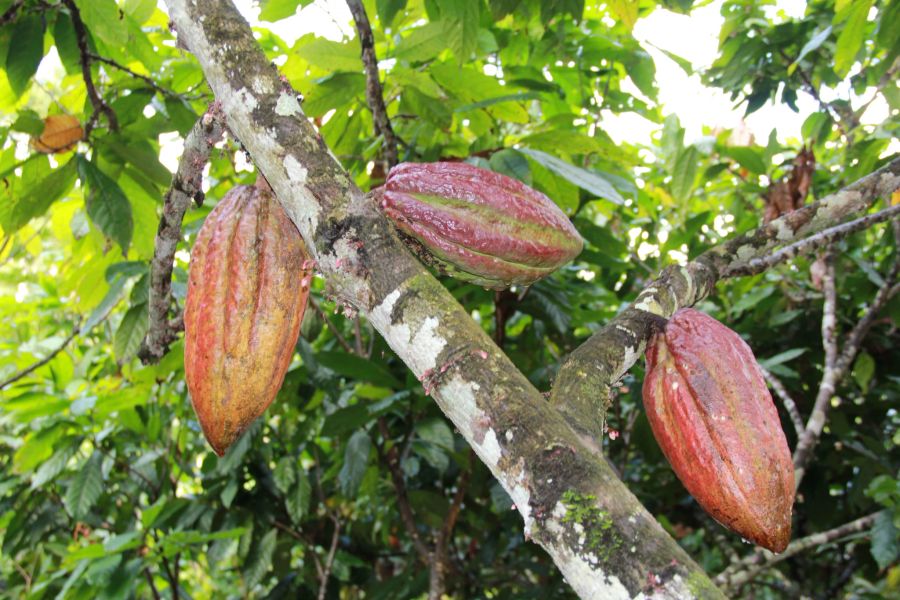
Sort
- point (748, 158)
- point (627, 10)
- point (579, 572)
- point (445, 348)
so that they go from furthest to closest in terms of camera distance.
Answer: point (748, 158), point (627, 10), point (445, 348), point (579, 572)

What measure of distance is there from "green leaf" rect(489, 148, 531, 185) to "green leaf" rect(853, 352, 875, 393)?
5.97 feet

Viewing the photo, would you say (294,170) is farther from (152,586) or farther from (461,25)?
(152,586)

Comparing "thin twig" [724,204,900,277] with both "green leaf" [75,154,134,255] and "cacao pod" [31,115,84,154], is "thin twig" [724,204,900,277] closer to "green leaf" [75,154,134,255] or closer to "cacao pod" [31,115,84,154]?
"green leaf" [75,154,134,255]

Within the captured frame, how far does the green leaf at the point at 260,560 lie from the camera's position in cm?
242

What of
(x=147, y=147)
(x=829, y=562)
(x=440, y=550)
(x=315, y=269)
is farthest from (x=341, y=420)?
(x=829, y=562)

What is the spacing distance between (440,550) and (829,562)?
193cm

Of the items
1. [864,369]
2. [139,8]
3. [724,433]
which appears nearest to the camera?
[724,433]

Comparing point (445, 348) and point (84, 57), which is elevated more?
point (84, 57)

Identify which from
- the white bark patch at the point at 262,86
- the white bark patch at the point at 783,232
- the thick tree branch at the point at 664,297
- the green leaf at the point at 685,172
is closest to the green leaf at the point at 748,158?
the green leaf at the point at 685,172

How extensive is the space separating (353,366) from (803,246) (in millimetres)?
1153

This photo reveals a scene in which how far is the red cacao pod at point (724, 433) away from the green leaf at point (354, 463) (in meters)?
1.23

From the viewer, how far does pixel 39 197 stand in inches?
65.7

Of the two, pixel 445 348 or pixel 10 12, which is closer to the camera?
pixel 445 348

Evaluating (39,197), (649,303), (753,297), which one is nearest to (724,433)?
(649,303)
